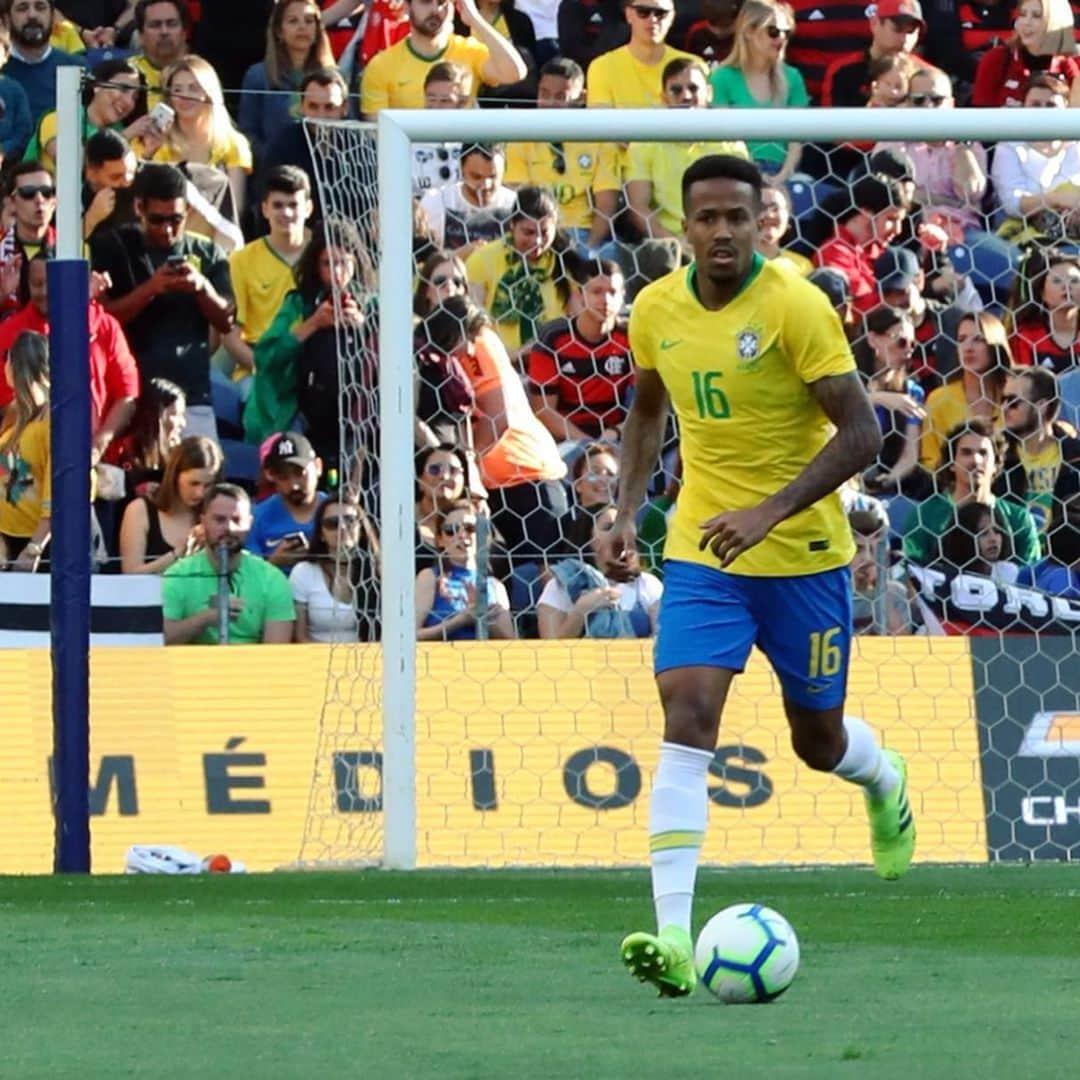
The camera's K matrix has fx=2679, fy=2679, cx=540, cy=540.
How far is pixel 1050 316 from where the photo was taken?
12.0 meters

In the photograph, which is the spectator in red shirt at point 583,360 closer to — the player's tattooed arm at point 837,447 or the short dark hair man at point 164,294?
the short dark hair man at point 164,294

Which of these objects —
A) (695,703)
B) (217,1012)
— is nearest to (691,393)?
(695,703)

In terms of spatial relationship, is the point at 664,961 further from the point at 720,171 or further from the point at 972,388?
the point at 972,388

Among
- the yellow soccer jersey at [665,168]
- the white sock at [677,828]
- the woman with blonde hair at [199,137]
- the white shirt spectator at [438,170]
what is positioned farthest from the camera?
the woman with blonde hair at [199,137]

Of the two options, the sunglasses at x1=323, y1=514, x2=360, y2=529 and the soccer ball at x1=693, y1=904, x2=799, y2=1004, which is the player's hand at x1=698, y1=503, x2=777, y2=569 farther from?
the sunglasses at x1=323, y1=514, x2=360, y2=529

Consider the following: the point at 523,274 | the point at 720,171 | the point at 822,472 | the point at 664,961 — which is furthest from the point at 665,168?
the point at 664,961

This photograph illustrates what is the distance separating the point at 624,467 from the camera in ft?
24.7

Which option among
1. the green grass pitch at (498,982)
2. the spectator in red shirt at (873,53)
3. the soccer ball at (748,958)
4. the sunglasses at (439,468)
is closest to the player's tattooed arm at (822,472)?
the soccer ball at (748,958)

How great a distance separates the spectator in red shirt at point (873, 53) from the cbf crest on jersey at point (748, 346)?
9.06 m

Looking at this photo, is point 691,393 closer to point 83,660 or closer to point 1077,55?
point 83,660

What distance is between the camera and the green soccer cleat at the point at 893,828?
27.0 feet

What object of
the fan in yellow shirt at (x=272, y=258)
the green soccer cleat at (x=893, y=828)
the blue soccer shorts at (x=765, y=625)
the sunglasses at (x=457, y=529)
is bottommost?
the green soccer cleat at (x=893, y=828)

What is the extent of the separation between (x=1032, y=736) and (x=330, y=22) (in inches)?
268

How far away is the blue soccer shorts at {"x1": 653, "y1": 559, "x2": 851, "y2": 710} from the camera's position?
6.87 meters
